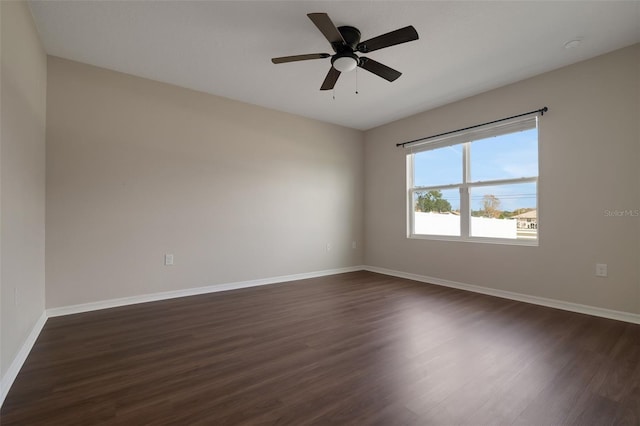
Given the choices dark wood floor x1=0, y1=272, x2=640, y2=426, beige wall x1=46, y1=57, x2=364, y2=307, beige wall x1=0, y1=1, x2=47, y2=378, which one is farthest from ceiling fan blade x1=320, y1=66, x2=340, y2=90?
dark wood floor x1=0, y1=272, x2=640, y2=426

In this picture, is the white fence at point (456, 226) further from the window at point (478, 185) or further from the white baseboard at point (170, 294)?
the white baseboard at point (170, 294)

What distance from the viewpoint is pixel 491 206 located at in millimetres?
3824

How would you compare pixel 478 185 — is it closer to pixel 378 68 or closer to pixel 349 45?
pixel 378 68

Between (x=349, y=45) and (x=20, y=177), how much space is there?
2723mm

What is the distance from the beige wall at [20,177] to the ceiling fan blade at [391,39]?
234 centimetres

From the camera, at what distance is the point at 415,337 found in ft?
7.82

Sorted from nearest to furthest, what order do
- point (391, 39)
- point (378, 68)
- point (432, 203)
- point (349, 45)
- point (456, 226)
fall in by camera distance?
point (391, 39)
point (349, 45)
point (378, 68)
point (456, 226)
point (432, 203)

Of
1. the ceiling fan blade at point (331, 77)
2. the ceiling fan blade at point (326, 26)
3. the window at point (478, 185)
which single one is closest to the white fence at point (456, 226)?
the window at point (478, 185)

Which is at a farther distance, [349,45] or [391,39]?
[349,45]

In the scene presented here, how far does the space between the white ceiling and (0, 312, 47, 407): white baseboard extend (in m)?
2.59

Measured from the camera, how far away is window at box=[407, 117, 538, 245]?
137 inches

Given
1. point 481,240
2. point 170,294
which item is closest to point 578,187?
point 481,240

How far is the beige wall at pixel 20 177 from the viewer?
1.71m

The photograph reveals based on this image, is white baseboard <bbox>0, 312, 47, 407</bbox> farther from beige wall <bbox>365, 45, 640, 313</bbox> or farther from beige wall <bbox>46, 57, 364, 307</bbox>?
beige wall <bbox>365, 45, 640, 313</bbox>
